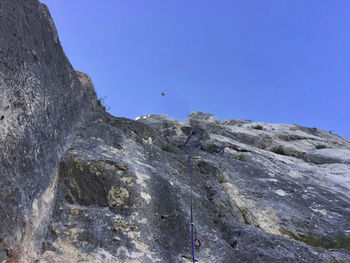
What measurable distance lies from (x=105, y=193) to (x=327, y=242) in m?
5.58

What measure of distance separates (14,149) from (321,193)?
9.43m

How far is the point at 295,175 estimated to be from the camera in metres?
11.6

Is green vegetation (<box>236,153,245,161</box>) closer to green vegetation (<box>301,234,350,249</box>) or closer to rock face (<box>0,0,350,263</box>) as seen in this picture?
rock face (<box>0,0,350,263</box>)

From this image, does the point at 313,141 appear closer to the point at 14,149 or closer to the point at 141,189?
the point at 141,189

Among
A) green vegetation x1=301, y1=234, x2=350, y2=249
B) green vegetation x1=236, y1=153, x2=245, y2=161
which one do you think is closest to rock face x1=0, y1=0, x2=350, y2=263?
green vegetation x1=301, y1=234, x2=350, y2=249

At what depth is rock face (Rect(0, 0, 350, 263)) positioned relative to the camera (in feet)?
14.6

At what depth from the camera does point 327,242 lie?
7641 mm

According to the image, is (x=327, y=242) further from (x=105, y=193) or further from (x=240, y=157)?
(x=105, y=193)

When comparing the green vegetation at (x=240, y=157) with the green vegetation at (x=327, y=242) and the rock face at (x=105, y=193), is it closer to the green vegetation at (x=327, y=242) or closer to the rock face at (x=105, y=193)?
the rock face at (x=105, y=193)

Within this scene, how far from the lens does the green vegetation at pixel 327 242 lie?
7.48m

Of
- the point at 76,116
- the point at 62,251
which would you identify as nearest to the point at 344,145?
the point at 76,116

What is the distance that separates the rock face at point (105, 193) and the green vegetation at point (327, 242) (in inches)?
0.9

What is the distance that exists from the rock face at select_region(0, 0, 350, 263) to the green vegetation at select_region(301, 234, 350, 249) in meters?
0.02

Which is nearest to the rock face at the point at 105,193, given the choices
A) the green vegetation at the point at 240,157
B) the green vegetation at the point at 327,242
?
the green vegetation at the point at 327,242
